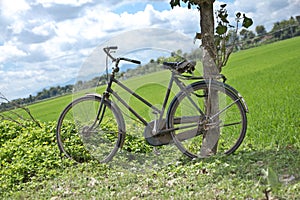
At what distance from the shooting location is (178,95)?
205 inches

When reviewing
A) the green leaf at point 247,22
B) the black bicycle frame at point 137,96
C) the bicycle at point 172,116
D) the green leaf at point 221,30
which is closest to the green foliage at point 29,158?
the bicycle at point 172,116

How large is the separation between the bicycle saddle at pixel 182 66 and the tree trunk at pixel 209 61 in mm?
179

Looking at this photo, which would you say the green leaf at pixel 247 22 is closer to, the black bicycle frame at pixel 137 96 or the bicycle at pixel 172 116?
the bicycle at pixel 172 116

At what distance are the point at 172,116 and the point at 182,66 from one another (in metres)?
0.55

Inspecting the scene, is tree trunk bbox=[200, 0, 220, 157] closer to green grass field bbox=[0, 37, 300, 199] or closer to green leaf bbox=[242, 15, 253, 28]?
green grass field bbox=[0, 37, 300, 199]

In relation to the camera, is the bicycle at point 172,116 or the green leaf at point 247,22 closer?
the bicycle at point 172,116

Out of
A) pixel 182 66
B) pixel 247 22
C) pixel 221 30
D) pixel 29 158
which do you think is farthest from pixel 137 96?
pixel 29 158

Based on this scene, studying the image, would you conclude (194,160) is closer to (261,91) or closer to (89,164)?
(89,164)

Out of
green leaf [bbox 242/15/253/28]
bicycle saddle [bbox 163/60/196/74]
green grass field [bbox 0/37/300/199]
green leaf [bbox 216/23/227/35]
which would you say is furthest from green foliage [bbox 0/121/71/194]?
green leaf [bbox 242/15/253/28]

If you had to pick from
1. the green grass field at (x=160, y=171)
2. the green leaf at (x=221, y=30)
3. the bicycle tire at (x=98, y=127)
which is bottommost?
the green grass field at (x=160, y=171)

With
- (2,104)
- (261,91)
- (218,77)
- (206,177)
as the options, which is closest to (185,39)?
(218,77)

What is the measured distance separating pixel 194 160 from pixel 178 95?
73 centimetres

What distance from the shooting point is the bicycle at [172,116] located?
5.25 m

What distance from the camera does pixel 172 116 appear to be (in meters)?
5.28
